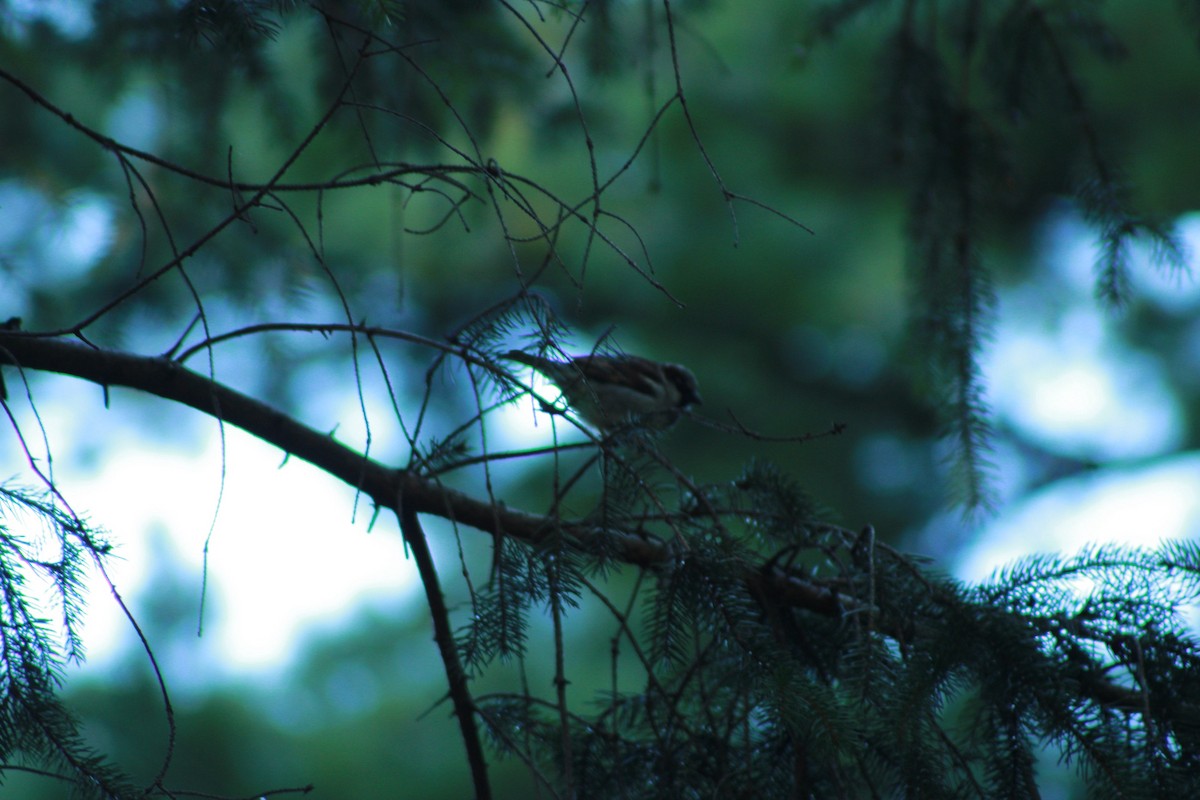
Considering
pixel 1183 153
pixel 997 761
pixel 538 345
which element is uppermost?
pixel 1183 153

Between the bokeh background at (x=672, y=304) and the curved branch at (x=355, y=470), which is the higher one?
the bokeh background at (x=672, y=304)

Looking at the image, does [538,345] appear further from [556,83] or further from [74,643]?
[556,83]

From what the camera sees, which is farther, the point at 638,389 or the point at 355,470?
the point at 638,389

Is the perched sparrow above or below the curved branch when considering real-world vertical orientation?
above

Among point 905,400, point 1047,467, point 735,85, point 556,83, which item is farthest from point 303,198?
point 1047,467

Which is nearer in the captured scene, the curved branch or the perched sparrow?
the curved branch

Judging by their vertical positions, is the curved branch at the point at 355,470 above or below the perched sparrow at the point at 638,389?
below

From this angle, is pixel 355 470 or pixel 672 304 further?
pixel 672 304

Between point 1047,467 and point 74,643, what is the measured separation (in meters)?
5.71

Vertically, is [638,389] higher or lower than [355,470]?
higher

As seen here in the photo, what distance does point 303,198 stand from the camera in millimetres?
5770

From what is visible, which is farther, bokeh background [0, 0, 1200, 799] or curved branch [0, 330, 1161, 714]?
bokeh background [0, 0, 1200, 799]

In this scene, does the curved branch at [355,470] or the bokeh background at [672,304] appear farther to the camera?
the bokeh background at [672,304]

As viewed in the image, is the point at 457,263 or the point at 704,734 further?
the point at 457,263
